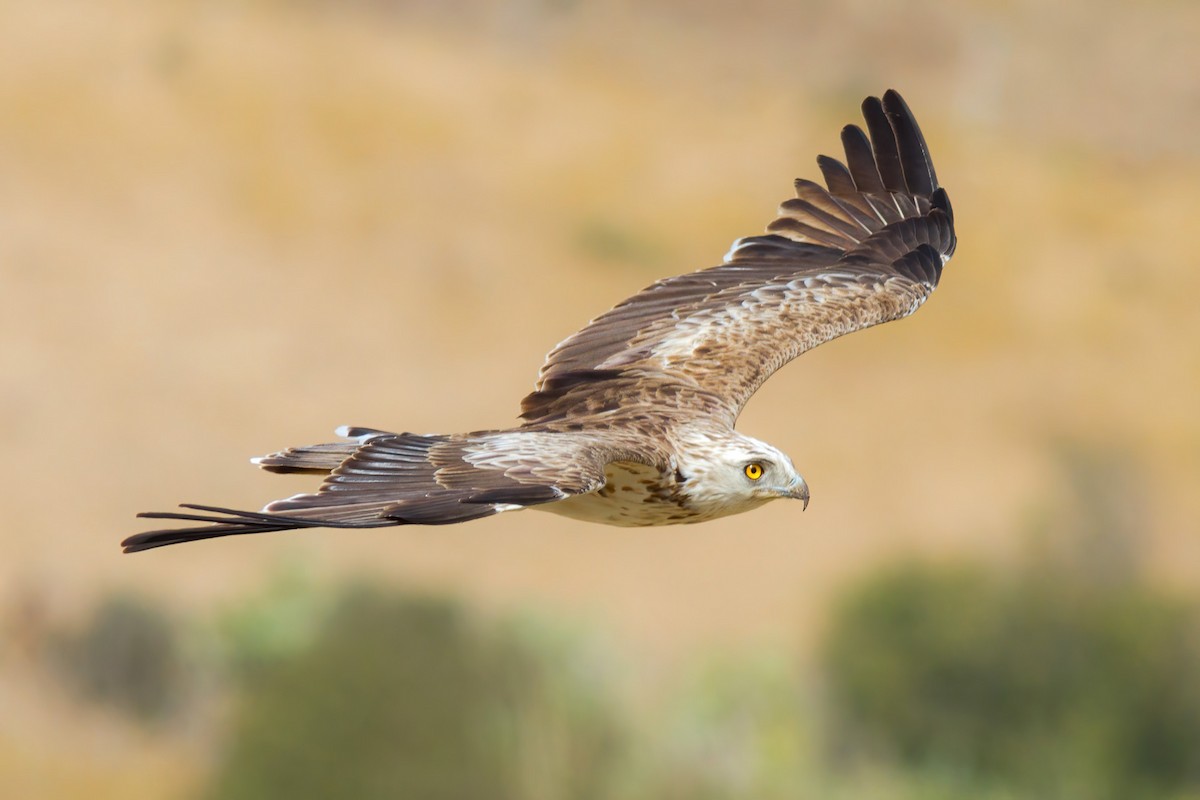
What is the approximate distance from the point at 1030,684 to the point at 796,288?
2098 inches

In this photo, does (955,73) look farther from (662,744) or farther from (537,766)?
(537,766)

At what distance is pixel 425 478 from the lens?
10.8m

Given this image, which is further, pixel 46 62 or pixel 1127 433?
pixel 46 62

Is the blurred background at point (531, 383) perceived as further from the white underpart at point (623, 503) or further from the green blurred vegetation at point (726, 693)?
the white underpart at point (623, 503)

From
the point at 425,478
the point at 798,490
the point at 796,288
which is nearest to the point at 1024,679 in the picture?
the point at 796,288

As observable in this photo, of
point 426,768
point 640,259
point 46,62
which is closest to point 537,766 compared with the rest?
point 426,768

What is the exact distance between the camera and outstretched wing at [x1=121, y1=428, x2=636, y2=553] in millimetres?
10062

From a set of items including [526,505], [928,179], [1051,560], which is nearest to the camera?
[526,505]

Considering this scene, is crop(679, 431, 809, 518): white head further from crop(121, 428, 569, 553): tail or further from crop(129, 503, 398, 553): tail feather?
crop(129, 503, 398, 553): tail feather

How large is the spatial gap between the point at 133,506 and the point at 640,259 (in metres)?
26.5

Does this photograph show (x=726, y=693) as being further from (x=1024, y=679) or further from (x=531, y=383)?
(x=531, y=383)

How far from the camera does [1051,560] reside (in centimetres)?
7362

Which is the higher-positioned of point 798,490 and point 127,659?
point 127,659

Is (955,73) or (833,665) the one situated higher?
(955,73)
